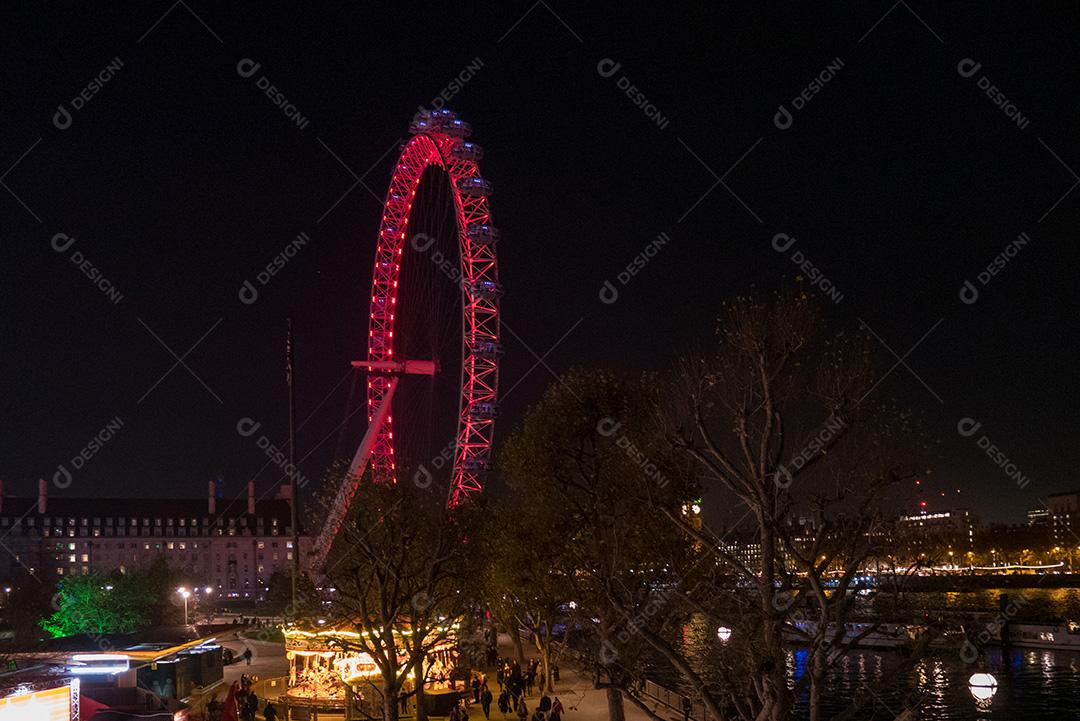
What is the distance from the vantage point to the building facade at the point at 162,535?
143 metres

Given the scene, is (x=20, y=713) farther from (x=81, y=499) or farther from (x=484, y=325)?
(x=81, y=499)

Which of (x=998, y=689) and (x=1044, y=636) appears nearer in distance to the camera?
(x=998, y=689)

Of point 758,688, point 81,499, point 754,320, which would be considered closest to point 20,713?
point 758,688

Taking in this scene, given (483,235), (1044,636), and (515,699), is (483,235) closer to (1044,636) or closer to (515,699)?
(515,699)

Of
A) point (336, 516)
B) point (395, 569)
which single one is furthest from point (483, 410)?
point (395, 569)

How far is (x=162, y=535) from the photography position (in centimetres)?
15150

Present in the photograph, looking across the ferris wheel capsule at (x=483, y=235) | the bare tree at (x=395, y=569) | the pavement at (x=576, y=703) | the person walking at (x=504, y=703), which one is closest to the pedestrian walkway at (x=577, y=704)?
the pavement at (x=576, y=703)

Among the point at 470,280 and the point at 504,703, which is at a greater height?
the point at 470,280

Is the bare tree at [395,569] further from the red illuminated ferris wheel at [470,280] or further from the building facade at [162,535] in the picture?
the building facade at [162,535]

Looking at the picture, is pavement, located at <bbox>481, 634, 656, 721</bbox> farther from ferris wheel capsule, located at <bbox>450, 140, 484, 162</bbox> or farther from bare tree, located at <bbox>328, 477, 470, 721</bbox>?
ferris wheel capsule, located at <bbox>450, 140, 484, 162</bbox>

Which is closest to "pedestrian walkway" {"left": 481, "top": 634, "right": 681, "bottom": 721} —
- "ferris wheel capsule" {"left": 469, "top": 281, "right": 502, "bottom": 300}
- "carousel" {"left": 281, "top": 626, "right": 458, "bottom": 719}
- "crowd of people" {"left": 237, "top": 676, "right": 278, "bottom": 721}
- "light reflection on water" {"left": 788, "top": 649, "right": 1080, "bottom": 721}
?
"carousel" {"left": 281, "top": 626, "right": 458, "bottom": 719}

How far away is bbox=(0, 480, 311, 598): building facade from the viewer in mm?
143125

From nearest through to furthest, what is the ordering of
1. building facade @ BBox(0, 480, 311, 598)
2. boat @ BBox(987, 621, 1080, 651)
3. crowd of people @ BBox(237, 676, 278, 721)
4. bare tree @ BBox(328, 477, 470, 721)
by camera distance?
bare tree @ BBox(328, 477, 470, 721), crowd of people @ BBox(237, 676, 278, 721), boat @ BBox(987, 621, 1080, 651), building facade @ BBox(0, 480, 311, 598)

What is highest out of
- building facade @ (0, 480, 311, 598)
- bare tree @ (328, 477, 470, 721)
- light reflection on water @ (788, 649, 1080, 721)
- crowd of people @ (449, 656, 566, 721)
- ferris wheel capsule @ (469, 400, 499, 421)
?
building facade @ (0, 480, 311, 598)
